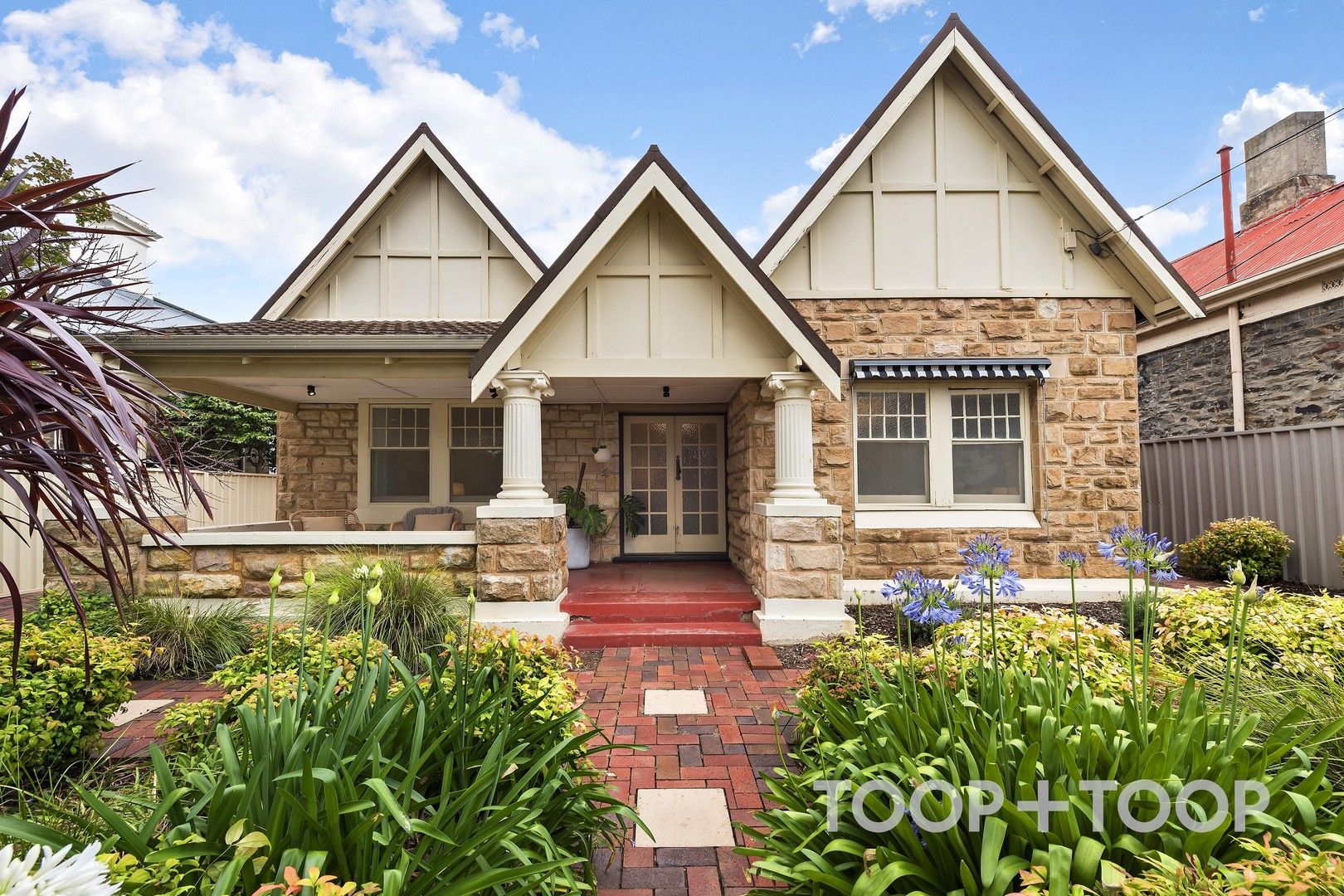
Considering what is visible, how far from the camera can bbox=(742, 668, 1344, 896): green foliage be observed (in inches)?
67.7

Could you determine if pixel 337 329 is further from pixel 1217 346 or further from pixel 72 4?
pixel 1217 346

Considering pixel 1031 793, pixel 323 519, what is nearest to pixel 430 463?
pixel 323 519

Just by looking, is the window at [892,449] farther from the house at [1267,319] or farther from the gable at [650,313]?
the house at [1267,319]

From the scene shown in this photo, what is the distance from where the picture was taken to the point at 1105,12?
32.0ft

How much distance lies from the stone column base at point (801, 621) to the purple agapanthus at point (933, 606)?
3.58 meters

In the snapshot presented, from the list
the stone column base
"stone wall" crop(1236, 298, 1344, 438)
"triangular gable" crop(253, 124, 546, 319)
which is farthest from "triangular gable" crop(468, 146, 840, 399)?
"stone wall" crop(1236, 298, 1344, 438)

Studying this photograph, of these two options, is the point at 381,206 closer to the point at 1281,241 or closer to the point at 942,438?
the point at 942,438

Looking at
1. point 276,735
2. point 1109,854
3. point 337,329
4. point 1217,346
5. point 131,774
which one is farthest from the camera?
point 1217,346

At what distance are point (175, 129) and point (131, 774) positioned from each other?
2099cm

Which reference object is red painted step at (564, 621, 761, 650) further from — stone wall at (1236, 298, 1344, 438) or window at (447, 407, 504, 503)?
stone wall at (1236, 298, 1344, 438)

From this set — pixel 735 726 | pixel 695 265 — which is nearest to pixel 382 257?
pixel 695 265

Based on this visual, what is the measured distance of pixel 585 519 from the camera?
8.95m

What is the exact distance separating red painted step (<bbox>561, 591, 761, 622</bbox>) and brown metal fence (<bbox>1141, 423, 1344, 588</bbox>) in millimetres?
7192

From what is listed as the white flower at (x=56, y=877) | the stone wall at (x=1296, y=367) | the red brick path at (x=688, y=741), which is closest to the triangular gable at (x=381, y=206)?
the red brick path at (x=688, y=741)
